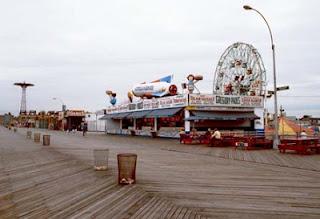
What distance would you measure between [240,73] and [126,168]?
104 feet

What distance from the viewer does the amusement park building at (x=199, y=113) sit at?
104 ft

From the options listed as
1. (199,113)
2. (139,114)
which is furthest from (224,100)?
(139,114)

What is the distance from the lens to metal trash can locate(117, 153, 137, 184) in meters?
8.58

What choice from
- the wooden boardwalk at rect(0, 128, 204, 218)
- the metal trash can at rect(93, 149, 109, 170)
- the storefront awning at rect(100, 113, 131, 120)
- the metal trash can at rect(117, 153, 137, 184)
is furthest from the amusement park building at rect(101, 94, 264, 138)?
the metal trash can at rect(117, 153, 137, 184)

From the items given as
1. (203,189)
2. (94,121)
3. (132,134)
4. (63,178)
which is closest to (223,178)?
(203,189)

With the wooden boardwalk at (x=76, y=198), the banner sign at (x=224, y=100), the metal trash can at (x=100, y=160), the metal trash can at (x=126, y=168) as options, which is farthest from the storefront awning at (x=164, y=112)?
the metal trash can at (x=126, y=168)

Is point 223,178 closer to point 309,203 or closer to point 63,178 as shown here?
point 309,203

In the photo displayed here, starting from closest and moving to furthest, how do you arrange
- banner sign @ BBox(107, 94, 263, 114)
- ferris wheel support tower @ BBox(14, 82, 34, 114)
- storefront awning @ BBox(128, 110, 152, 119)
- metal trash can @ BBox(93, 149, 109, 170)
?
1. metal trash can @ BBox(93, 149, 109, 170)
2. banner sign @ BBox(107, 94, 263, 114)
3. storefront awning @ BBox(128, 110, 152, 119)
4. ferris wheel support tower @ BBox(14, 82, 34, 114)

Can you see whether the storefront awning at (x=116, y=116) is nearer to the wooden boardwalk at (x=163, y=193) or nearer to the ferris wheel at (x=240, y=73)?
the ferris wheel at (x=240, y=73)

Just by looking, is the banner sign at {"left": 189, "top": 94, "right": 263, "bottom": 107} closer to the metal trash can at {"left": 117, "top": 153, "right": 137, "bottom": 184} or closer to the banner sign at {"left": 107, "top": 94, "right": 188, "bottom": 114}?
the banner sign at {"left": 107, "top": 94, "right": 188, "bottom": 114}

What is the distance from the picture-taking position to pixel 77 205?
6832 mm

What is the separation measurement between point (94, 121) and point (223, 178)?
57421 millimetres

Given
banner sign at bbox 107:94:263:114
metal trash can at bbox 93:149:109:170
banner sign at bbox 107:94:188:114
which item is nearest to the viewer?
metal trash can at bbox 93:149:109:170

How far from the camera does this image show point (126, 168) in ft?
28.9
